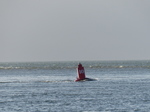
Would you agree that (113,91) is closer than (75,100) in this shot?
No

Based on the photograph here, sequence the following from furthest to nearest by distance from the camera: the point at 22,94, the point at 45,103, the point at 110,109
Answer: the point at 22,94
the point at 45,103
the point at 110,109

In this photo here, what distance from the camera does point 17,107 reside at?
150 ft

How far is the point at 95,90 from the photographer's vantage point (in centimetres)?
6153

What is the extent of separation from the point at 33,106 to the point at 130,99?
27.5 ft

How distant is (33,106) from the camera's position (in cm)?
4612

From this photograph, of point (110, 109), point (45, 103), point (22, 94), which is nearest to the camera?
point (110, 109)

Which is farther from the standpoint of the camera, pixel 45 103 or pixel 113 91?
pixel 113 91

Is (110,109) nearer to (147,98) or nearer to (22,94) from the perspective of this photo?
(147,98)

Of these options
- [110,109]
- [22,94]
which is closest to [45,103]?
[110,109]

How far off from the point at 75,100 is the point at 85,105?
4.22 metres

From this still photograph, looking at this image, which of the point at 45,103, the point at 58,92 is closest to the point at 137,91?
the point at 58,92

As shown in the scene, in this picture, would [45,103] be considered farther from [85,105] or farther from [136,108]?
[136,108]

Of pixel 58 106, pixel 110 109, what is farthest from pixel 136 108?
pixel 58 106

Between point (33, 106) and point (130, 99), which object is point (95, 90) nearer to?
point (130, 99)
